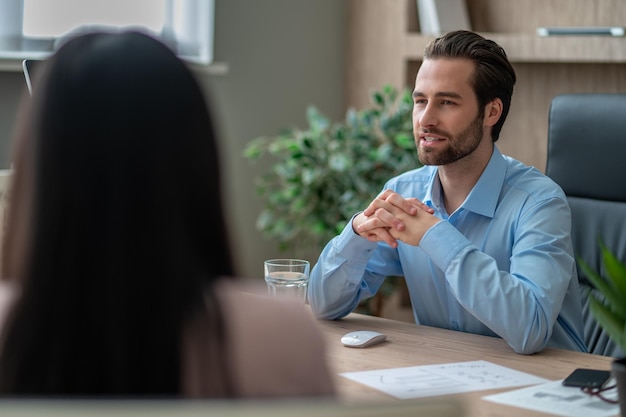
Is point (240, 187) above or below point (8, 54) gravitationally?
below

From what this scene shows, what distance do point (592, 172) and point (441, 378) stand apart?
893mm

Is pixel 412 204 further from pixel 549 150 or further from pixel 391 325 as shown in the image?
pixel 549 150

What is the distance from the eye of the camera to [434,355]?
1696 millimetres

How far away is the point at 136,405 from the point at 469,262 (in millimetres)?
1242

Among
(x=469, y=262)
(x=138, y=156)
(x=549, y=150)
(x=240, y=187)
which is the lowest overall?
(x=240, y=187)

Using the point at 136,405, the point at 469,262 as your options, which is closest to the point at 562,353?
the point at 469,262

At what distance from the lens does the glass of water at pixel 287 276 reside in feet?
6.25

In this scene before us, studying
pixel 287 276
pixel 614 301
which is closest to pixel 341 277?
pixel 287 276

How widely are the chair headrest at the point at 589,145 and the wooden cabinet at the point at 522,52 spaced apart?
1343 millimetres

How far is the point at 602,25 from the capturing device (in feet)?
12.0

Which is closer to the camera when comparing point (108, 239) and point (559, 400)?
point (108, 239)

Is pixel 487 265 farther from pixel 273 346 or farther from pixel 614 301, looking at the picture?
pixel 273 346

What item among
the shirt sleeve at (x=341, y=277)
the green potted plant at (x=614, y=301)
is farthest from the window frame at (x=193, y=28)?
the green potted plant at (x=614, y=301)

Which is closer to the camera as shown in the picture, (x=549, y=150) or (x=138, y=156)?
(x=138, y=156)
